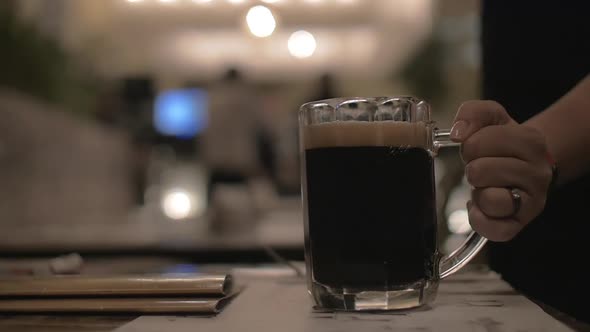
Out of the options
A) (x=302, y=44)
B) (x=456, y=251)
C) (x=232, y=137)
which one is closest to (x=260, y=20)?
(x=302, y=44)

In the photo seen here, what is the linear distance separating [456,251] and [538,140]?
13cm

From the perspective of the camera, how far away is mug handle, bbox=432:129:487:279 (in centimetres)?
53

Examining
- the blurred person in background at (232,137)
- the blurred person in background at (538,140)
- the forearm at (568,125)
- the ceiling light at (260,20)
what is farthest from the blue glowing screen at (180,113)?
the forearm at (568,125)

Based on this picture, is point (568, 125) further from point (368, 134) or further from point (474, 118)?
point (368, 134)

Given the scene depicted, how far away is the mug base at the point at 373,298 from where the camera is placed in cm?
49

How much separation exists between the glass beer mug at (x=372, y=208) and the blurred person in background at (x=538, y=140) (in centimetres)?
5

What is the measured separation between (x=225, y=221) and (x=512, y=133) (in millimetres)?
1464

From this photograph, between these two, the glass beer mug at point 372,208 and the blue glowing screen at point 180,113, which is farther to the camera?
the blue glowing screen at point 180,113

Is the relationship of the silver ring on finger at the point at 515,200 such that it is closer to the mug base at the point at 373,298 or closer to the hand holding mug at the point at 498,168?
the hand holding mug at the point at 498,168

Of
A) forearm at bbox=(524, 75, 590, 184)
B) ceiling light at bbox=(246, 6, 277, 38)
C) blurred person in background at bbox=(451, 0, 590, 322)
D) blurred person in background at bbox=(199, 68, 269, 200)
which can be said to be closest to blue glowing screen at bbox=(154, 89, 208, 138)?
blurred person in background at bbox=(199, 68, 269, 200)

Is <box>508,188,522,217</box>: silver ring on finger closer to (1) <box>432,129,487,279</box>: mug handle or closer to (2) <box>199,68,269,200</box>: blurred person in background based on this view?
(1) <box>432,129,487,279</box>: mug handle

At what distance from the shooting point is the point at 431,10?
2.30 meters

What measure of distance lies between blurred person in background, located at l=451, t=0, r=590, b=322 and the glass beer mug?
0.05 metres

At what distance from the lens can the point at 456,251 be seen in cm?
54
